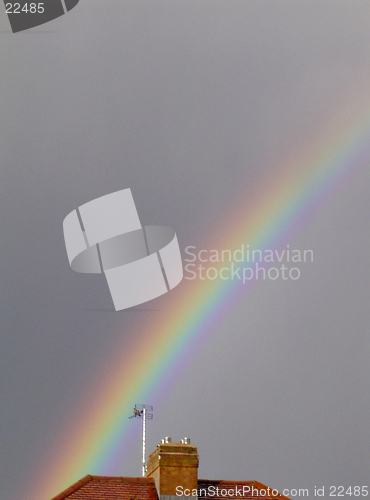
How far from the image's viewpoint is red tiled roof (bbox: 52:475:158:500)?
83.9 ft

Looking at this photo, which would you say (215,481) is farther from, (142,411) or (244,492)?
(142,411)

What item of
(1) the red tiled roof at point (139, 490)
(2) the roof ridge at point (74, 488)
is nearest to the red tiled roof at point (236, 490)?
(1) the red tiled roof at point (139, 490)

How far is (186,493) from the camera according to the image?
25.7 meters

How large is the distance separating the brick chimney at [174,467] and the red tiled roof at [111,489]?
489 millimetres

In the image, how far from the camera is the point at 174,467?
25938 millimetres

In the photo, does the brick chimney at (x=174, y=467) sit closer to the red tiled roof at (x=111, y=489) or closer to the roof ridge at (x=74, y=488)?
the red tiled roof at (x=111, y=489)

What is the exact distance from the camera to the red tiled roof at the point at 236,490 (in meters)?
26.4

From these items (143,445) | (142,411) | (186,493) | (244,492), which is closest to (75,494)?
(186,493)

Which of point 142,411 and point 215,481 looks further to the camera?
point 142,411

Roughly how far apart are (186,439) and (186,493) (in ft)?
5.97

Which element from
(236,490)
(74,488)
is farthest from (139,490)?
(236,490)

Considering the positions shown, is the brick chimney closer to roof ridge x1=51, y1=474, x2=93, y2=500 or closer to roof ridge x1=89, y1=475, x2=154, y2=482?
roof ridge x1=89, y1=475, x2=154, y2=482

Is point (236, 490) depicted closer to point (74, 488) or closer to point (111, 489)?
point (111, 489)

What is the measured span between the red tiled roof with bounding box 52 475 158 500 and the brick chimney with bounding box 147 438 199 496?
489 mm
